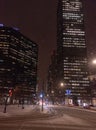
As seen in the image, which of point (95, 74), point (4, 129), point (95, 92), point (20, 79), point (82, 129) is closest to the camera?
point (4, 129)

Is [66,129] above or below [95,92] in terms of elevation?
below

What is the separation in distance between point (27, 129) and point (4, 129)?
1.81 m

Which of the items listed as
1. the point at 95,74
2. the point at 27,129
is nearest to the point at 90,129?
the point at 27,129

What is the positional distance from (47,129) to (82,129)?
9.67 ft

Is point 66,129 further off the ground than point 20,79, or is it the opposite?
point 20,79

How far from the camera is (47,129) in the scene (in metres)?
18.1

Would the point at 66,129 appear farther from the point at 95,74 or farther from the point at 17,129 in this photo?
the point at 95,74

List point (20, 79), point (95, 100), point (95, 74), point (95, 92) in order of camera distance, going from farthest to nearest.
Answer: point (20, 79) → point (95, 74) → point (95, 92) → point (95, 100)

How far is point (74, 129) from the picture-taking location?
18.3m

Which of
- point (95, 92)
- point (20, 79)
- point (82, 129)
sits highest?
point (20, 79)

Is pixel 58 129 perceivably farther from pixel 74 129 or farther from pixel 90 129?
pixel 90 129

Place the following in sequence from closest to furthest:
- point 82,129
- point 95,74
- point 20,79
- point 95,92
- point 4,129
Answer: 1. point 4,129
2. point 82,129
3. point 95,92
4. point 95,74
5. point 20,79

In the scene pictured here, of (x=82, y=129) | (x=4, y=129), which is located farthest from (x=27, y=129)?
(x=82, y=129)

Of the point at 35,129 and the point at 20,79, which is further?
the point at 20,79
